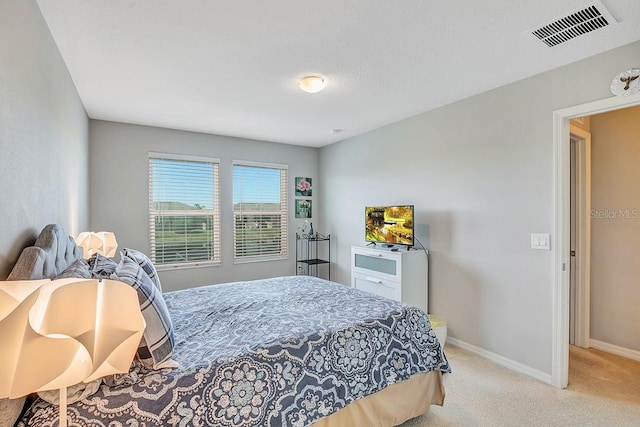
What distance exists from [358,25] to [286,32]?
44 cm

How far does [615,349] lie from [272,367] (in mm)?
3459

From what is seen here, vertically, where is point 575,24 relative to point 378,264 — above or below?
above

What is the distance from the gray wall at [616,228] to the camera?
297 centimetres

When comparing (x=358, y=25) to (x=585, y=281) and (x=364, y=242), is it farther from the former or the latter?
(x=585, y=281)

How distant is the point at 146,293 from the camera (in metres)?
1.52

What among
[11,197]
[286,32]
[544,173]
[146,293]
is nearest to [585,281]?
[544,173]

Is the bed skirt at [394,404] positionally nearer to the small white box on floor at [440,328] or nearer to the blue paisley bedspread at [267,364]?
the blue paisley bedspread at [267,364]

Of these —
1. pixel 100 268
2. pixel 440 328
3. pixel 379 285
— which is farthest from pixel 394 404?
pixel 100 268

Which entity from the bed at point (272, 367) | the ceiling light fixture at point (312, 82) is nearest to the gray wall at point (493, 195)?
the bed at point (272, 367)

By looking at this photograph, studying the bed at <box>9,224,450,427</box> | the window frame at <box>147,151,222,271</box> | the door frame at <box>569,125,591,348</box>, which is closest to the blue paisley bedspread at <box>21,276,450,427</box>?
the bed at <box>9,224,450,427</box>

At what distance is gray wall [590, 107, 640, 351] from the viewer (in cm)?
297

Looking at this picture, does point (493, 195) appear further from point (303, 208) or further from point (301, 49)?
point (303, 208)

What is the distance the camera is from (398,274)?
3.30 metres

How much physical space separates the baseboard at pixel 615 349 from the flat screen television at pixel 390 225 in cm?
205
